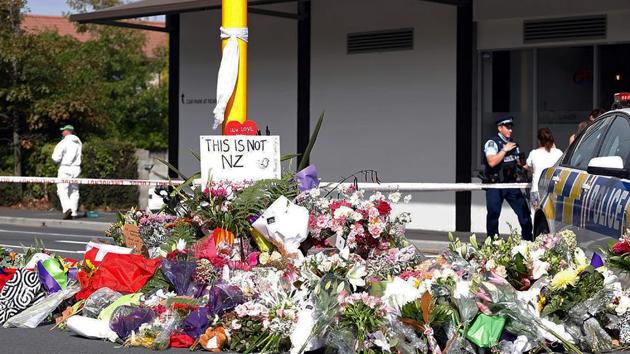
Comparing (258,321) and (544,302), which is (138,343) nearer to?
(258,321)

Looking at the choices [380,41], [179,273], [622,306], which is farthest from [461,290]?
[380,41]

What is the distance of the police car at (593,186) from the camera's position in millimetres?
8352

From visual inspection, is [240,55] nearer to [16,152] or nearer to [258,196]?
[258,196]

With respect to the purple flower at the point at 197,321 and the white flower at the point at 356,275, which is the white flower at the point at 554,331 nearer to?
the white flower at the point at 356,275

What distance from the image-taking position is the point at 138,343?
26.2 feet

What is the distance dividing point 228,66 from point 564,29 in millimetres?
8985

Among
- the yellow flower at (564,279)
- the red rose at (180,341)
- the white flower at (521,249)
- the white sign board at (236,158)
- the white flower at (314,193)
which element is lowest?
the red rose at (180,341)

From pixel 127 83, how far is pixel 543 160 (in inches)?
1008

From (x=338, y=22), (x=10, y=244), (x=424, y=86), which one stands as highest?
(x=338, y=22)

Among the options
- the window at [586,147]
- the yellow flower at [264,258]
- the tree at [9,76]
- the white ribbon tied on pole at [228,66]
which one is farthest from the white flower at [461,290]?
the tree at [9,76]

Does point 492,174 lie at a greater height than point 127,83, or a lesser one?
lesser

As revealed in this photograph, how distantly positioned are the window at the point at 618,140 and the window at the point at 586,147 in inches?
7.2

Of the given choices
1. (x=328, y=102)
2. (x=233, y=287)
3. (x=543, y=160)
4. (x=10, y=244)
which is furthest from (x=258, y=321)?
(x=328, y=102)

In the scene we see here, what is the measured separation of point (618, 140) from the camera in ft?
29.8
